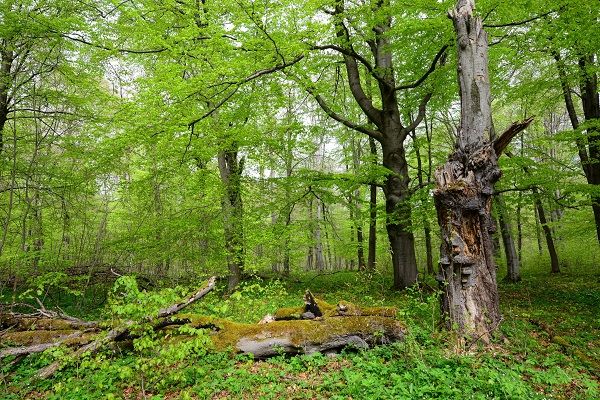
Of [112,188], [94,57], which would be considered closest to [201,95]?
[94,57]

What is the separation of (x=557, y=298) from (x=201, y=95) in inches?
417

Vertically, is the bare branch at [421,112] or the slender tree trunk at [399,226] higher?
the bare branch at [421,112]

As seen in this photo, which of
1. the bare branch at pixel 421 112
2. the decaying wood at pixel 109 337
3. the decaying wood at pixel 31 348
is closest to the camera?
the decaying wood at pixel 109 337

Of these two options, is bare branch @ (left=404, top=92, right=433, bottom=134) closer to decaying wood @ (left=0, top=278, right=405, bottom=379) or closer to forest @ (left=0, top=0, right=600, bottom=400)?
forest @ (left=0, top=0, right=600, bottom=400)

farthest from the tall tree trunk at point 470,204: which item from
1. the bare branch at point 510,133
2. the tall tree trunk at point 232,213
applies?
the tall tree trunk at point 232,213

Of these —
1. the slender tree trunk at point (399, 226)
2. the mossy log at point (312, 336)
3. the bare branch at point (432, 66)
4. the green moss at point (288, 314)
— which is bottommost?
the mossy log at point (312, 336)

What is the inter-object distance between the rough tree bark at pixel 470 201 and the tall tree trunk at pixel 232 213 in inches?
221

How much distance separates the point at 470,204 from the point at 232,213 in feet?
21.7

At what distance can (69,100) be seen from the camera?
9234 mm

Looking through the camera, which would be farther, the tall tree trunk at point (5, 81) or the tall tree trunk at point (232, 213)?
the tall tree trunk at point (232, 213)

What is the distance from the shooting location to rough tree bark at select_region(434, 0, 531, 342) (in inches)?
201

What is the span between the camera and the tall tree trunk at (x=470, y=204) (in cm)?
510

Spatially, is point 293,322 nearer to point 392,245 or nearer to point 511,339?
point 511,339

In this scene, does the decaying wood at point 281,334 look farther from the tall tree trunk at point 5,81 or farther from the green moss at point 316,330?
the tall tree trunk at point 5,81
